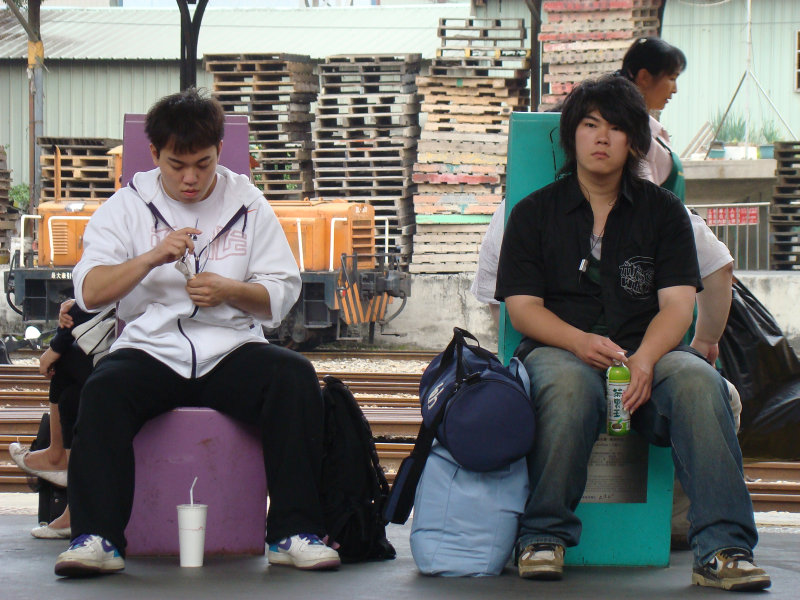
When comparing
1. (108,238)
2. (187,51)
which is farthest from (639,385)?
(187,51)

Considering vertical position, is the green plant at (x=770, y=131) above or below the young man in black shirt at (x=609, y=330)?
above

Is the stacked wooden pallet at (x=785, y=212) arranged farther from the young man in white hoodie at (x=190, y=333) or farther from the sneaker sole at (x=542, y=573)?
the sneaker sole at (x=542, y=573)

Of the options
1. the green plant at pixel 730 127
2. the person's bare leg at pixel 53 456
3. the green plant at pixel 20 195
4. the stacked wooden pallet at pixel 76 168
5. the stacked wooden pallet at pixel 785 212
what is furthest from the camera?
the green plant at pixel 20 195

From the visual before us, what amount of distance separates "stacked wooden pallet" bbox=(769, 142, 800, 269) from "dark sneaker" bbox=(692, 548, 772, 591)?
15491mm

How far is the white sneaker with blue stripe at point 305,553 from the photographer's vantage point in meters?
3.48

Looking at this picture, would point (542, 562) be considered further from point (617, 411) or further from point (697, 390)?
point (697, 390)

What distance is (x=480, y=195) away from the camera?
1711cm

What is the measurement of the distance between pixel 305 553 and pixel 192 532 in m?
0.34

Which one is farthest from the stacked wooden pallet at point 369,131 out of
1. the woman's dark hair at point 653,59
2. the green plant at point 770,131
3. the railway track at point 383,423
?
the woman's dark hair at point 653,59

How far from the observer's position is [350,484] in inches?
147

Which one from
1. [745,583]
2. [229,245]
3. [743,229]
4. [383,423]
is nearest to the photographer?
[745,583]

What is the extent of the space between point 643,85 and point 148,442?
2140mm

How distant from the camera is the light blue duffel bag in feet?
11.2

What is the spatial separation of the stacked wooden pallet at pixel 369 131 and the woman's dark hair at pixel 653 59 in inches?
521
